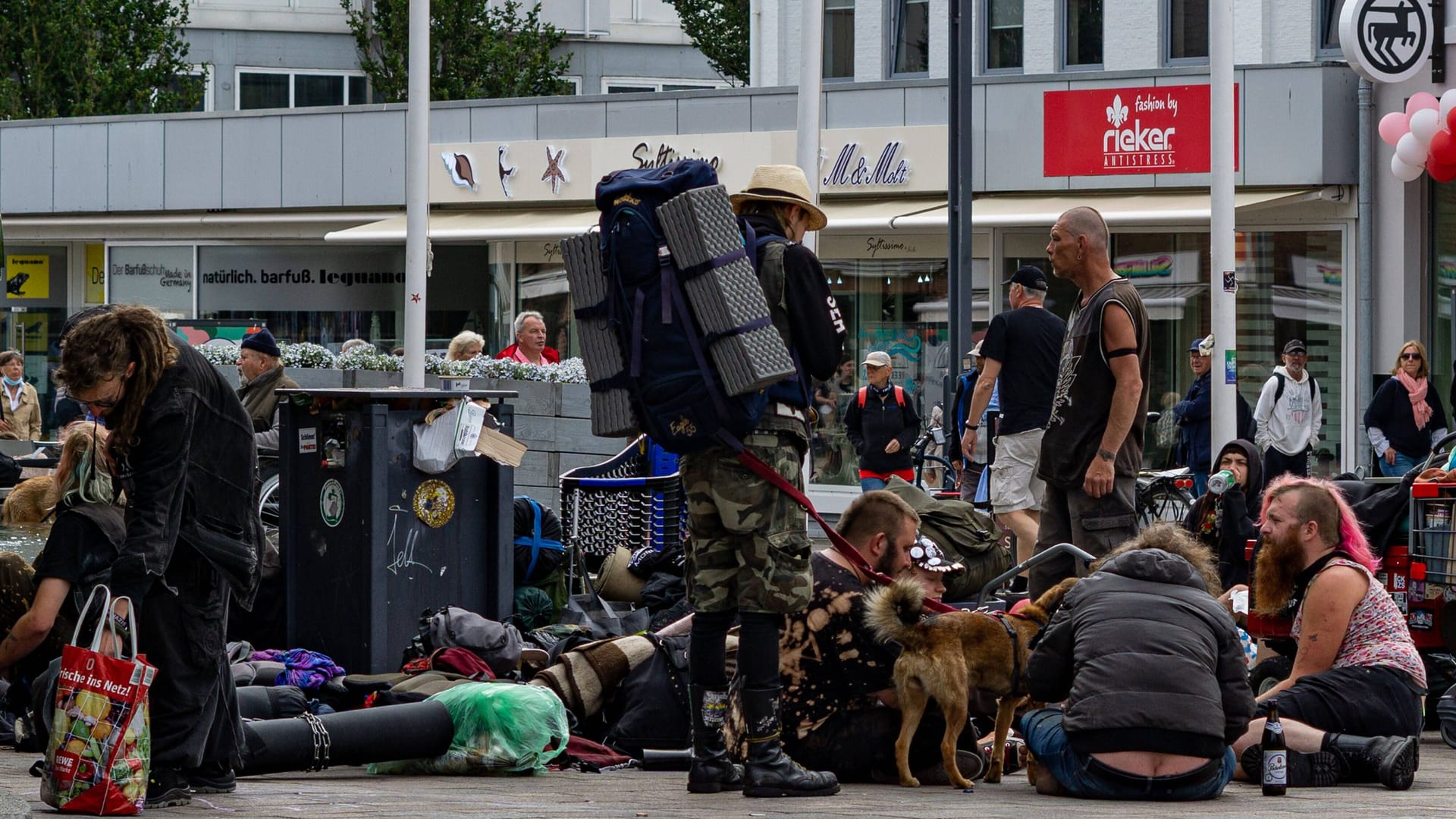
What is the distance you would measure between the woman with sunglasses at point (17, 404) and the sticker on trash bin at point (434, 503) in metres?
14.3

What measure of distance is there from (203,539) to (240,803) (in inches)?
27.7

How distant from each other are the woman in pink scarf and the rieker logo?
4463 mm

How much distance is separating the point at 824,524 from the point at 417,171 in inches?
474

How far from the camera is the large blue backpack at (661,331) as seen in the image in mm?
5383

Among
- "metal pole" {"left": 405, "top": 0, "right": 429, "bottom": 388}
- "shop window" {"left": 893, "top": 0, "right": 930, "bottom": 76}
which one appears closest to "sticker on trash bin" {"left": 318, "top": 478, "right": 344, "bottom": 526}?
"metal pole" {"left": 405, "top": 0, "right": 429, "bottom": 388}

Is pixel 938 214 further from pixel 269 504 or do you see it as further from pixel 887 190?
pixel 269 504

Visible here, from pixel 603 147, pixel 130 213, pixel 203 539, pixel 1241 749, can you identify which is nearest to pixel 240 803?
pixel 203 539

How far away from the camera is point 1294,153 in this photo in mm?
20547

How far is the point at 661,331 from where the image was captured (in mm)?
5430

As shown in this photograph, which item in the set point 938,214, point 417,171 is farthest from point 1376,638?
point 938,214

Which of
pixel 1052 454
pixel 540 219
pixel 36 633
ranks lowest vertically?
pixel 36 633

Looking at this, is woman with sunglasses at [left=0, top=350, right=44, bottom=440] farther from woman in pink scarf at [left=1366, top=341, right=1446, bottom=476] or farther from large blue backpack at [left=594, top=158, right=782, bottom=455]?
large blue backpack at [left=594, top=158, right=782, bottom=455]

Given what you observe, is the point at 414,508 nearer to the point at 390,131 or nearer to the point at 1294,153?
the point at 1294,153

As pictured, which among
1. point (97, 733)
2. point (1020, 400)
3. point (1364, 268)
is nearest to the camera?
point (97, 733)
